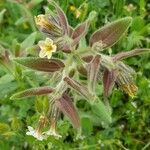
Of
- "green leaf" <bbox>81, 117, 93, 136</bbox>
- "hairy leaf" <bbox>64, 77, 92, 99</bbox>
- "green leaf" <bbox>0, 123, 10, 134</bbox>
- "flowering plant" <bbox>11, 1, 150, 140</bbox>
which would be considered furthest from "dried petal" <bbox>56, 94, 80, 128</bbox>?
"green leaf" <bbox>0, 123, 10, 134</bbox>

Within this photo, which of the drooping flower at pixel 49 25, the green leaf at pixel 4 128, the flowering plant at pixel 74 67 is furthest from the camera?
the green leaf at pixel 4 128

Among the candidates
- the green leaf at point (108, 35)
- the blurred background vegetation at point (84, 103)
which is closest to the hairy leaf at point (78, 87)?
the green leaf at point (108, 35)

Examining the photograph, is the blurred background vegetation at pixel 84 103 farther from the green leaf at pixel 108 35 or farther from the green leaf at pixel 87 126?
the green leaf at pixel 108 35

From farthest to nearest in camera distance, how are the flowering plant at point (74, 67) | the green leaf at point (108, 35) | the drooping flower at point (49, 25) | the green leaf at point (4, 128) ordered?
the green leaf at point (4, 128) < the green leaf at point (108, 35) < the flowering plant at point (74, 67) < the drooping flower at point (49, 25)

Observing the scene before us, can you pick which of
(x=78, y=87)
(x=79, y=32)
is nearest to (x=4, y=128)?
(x=78, y=87)

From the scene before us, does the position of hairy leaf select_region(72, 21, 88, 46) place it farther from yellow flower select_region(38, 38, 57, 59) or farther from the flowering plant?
yellow flower select_region(38, 38, 57, 59)

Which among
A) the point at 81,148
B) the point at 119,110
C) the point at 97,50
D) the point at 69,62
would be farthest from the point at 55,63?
the point at 119,110

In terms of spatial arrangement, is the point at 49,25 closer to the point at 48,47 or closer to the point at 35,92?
the point at 48,47
